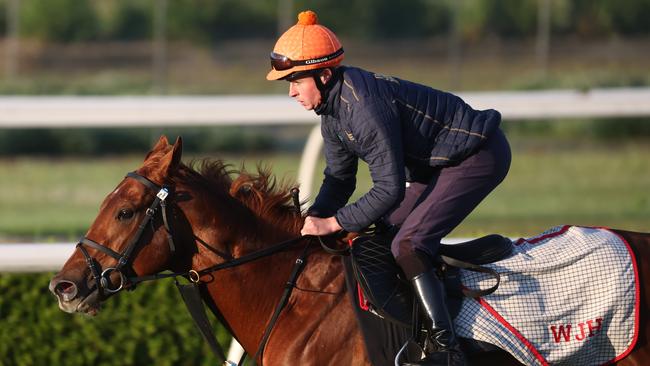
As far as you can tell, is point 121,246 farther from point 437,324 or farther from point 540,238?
point 540,238

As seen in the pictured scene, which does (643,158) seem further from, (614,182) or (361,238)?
(361,238)

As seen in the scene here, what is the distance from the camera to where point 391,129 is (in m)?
3.68

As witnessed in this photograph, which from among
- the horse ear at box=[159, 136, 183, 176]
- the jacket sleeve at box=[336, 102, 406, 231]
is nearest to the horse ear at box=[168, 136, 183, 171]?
the horse ear at box=[159, 136, 183, 176]

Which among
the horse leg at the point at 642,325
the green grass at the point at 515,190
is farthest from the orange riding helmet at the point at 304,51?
the green grass at the point at 515,190

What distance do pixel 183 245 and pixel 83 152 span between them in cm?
1033

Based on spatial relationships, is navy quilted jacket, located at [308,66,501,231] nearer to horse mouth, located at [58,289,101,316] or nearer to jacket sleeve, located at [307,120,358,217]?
jacket sleeve, located at [307,120,358,217]

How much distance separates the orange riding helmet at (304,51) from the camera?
3.73m

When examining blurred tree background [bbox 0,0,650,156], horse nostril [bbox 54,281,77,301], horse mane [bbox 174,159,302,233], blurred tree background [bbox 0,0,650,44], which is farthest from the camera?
blurred tree background [bbox 0,0,650,44]

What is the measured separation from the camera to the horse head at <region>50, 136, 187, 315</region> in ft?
12.1

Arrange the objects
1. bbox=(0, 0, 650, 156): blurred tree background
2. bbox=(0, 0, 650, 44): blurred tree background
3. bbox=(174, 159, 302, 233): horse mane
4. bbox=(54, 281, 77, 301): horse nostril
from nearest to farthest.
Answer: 1. bbox=(54, 281, 77, 301): horse nostril
2. bbox=(174, 159, 302, 233): horse mane
3. bbox=(0, 0, 650, 156): blurred tree background
4. bbox=(0, 0, 650, 44): blurred tree background

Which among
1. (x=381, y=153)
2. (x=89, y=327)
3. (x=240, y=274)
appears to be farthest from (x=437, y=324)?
(x=89, y=327)

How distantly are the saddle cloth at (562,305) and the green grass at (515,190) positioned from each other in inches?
113

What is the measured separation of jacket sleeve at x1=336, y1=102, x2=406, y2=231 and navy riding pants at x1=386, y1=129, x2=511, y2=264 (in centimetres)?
16

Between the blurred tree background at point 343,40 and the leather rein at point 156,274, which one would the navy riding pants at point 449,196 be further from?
the blurred tree background at point 343,40
